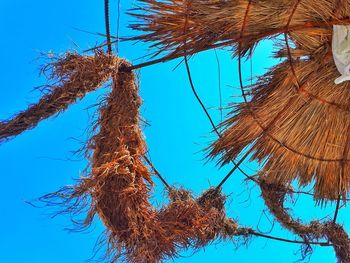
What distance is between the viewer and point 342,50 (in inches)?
127

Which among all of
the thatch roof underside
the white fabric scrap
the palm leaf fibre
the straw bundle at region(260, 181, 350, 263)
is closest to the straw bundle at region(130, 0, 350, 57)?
the thatch roof underside

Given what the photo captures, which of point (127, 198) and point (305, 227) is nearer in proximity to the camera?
point (127, 198)

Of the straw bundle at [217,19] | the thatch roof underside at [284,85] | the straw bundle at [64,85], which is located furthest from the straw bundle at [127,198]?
the thatch roof underside at [284,85]

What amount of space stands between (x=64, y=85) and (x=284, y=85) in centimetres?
146

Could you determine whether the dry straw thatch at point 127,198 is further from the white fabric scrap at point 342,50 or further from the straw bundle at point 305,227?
the straw bundle at point 305,227

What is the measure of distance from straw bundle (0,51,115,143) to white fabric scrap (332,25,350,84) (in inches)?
51.8

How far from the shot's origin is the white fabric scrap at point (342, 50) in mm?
3197

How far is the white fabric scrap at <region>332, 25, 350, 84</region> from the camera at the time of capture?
320cm

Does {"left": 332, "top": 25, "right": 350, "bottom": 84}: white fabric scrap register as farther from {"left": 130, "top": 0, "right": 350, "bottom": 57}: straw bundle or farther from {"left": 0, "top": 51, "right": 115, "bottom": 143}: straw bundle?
{"left": 0, "top": 51, "right": 115, "bottom": 143}: straw bundle

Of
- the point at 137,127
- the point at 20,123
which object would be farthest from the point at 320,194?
the point at 20,123

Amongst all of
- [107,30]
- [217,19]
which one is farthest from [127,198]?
[217,19]

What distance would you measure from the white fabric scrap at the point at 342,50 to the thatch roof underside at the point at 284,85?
2.0 inches

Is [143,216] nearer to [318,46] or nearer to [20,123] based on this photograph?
[20,123]

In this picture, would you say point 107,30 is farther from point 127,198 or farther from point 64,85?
point 127,198
